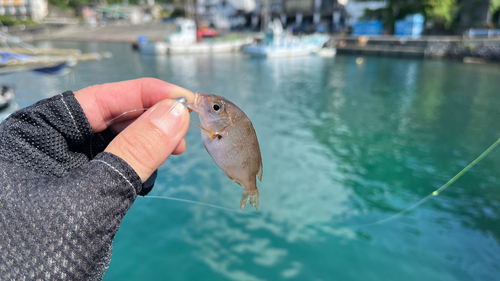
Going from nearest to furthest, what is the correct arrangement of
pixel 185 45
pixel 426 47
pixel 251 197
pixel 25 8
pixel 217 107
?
pixel 217 107 → pixel 251 197 → pixel 426 47 → pixel 185 45 → pixel 25 8

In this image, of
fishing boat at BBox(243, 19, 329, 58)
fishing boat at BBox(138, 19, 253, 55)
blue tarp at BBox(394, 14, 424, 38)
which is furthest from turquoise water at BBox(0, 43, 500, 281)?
fishing boat at BBox(138, 19, 253, 55)

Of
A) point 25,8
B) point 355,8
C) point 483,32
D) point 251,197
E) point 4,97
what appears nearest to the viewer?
point 251,197

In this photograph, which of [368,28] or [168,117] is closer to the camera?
[168,117]

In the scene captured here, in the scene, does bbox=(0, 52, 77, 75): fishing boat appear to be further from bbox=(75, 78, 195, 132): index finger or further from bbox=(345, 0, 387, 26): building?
bbox=(345, 0, 387, 26): building

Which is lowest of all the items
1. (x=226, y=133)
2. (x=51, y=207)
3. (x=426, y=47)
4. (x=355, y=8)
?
(x=51, y=207)

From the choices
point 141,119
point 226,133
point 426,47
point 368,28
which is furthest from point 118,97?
point 368,28

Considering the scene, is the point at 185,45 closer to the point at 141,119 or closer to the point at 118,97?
the point at 118,97

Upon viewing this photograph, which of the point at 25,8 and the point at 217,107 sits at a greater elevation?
the point at 25,8

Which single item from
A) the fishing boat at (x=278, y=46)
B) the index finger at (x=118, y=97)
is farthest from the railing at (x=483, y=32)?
the index finger at (x=118, y=97)
